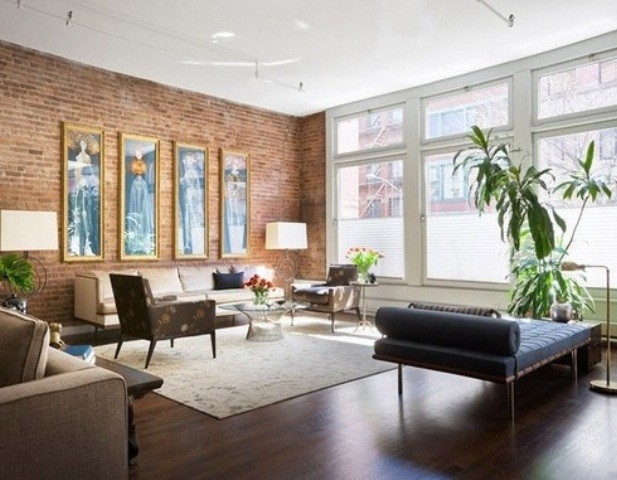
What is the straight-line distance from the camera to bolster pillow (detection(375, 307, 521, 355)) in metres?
3.24

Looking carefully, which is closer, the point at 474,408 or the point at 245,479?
the point at 245,479

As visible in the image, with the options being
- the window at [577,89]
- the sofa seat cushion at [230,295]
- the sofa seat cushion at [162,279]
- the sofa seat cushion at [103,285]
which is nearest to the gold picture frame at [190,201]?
the sofa seat cushion at [162,279]

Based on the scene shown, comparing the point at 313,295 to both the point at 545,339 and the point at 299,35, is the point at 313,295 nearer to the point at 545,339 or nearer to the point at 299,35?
the point at 299,35

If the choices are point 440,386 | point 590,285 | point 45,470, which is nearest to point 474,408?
point 440,386

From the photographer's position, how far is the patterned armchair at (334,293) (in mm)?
6578

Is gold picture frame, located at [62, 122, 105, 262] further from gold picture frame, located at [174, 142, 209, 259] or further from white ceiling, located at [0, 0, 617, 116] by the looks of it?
gold picture frame, located at [174, 142, 209, 259]

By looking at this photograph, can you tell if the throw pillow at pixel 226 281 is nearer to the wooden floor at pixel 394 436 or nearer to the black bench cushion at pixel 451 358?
the wooden floor at pixel 394 436

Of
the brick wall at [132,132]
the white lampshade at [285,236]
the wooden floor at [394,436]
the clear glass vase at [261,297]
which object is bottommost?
the wooden floor at [394,436]

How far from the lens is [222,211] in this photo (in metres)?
7.87

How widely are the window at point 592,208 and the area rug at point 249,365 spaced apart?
8.79 ft

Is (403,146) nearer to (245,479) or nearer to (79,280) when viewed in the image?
(79,280)

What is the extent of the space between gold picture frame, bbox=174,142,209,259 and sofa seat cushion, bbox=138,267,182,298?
1.50 ft

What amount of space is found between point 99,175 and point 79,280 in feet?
4.55

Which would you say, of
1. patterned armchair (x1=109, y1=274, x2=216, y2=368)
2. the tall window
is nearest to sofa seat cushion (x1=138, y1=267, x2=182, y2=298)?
patterned armchair (x1=109, y1=274, x2=216, y2=368)
